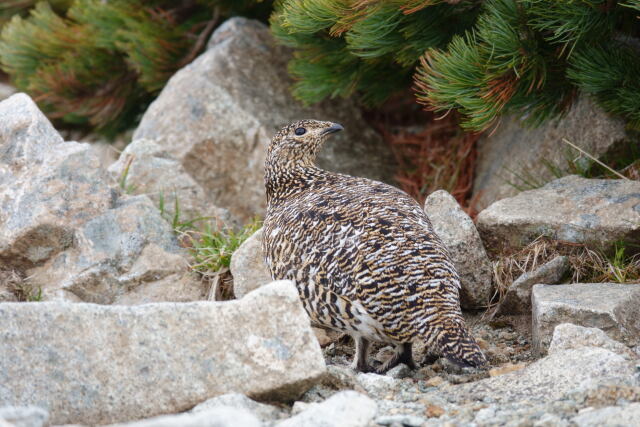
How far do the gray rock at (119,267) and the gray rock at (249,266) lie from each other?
0.42 meters

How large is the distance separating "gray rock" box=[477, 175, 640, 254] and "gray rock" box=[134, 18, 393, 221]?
7.22ft

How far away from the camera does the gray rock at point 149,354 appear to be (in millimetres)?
3320

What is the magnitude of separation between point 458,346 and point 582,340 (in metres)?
0.62

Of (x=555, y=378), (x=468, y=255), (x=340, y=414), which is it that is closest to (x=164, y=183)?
(x=468, y=255)

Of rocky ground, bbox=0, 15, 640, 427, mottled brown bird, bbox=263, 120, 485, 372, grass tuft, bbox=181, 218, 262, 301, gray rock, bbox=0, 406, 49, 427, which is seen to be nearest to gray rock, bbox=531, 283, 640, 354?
rocky ground, bbox=0, 15, 640, 427

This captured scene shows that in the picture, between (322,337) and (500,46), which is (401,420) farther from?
(500,46)

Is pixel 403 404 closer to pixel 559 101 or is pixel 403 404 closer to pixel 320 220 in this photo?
pixel 320 220

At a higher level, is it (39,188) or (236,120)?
(236,120)

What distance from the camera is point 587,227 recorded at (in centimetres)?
519

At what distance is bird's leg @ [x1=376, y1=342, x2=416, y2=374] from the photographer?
451 cm

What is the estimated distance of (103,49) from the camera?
26.4 feet

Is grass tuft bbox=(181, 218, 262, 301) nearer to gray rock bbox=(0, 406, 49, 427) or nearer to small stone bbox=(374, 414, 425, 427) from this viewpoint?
small stone bbox=(374, 414, 425, 427)

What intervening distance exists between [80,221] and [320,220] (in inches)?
78.7

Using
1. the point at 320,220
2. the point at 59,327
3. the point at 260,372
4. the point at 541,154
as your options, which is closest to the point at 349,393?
the point at 260,372
